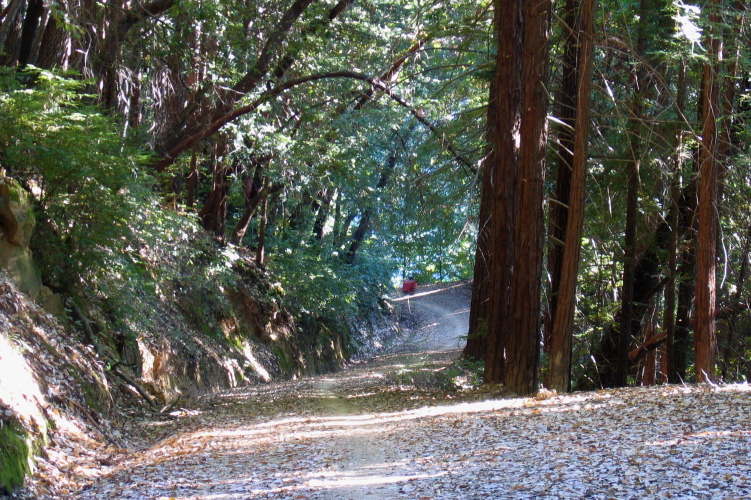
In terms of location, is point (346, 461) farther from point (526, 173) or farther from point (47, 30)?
point (47, 30)

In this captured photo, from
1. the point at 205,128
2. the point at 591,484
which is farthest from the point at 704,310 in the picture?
the point at 205,128

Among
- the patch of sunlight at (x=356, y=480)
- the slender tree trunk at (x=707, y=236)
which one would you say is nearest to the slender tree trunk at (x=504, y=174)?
the slender tree trunk at (x=707, y=236)

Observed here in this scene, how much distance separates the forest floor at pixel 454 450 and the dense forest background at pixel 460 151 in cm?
192

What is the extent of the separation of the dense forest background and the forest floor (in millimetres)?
1924

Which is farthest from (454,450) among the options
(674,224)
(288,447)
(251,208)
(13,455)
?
(251,208)

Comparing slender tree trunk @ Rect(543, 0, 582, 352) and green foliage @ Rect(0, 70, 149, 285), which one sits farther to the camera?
slender tree trunk @ Rect(543, 0, 582, 352)

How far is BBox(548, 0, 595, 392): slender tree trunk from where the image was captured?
9555 millimetres

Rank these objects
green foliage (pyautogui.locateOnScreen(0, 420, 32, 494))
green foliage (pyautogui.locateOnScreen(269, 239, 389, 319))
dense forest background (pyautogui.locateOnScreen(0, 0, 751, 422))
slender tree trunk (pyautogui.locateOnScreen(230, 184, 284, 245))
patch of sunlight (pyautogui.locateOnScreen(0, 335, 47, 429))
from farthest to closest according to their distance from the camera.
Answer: green foliage (pyautogui.locateOnScreen(269, 239, 389, 319))
slender tree trunk (pyautogui.locateOnScreen(230, 184, 284, 245))
dense forest background (pyautogui.locateOnScreen(0, 0, 751, 422))
patch of sunlight (pyautogui.locateOnScreen(0, 335, 47, 429))
green foliage (pyautogui.locateOnScreen(0, 420, 32, 494))

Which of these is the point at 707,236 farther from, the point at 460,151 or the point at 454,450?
the point at 454,450

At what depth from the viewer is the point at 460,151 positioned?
1230cm

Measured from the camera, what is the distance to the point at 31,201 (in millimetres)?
8969

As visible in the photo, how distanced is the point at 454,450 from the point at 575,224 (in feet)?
14.8

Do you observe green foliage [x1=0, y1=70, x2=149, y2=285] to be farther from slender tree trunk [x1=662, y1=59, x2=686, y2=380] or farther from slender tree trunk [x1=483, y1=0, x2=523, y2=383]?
slender tree trunk [x1=662, y1=59, x2=686, y2=380]

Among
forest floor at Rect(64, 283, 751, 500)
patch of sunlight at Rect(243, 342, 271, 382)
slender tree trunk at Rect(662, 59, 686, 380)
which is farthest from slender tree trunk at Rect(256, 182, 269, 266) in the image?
slender tree trunk at Rect(662, 59, 686, 380)
